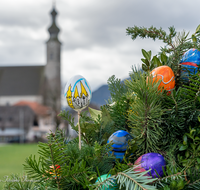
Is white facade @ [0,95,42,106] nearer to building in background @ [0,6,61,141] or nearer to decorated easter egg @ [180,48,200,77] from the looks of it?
building in background @ [0,6,61,141]

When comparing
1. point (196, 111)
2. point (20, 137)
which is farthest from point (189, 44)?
point (20, 137)

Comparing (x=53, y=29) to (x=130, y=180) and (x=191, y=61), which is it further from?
(x=130, y=180)

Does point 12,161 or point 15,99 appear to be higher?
point 15,99

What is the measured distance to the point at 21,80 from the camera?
95.2ft

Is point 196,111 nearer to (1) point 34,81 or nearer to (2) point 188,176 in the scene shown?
(2) point 188,176

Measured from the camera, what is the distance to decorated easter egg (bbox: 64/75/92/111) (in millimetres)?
584

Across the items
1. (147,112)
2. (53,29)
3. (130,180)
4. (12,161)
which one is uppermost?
(53,29)

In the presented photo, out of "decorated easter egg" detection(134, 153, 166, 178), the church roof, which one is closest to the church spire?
the church roof

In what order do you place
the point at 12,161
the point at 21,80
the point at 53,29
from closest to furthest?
the point at 12,161
the point at 53,29
the point at 21,80

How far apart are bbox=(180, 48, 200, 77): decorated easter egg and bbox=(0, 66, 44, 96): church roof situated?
2894 centimetres

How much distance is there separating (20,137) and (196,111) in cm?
2314

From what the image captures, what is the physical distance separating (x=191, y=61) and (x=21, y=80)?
3025 cm

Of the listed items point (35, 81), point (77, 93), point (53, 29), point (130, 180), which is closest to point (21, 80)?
point (35, 81)

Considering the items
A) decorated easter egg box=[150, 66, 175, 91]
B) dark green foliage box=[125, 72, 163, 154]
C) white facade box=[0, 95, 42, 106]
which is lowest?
white facade box=[0, 95, 42, 106]
